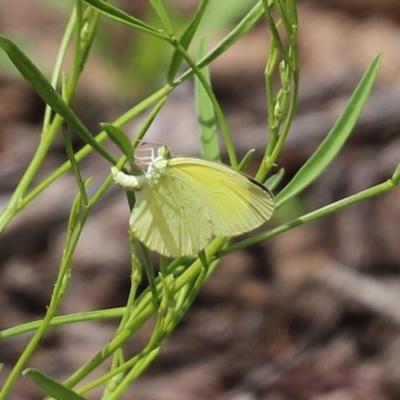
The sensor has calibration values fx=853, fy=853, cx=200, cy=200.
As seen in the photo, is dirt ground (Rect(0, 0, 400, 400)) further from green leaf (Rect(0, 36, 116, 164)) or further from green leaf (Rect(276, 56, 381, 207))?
green leaf (Rect(0, 36, 116, 164))

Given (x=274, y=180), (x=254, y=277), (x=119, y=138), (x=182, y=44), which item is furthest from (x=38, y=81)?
(x=254, y=277)

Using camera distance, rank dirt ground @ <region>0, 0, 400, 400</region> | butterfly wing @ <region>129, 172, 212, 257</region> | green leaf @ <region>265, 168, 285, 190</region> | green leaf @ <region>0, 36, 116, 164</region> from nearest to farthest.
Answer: green leaf @ <region>0, 36, 116, 164</region>
butterfly wing @ <region>129, 172, 212, 257</region>
green leaf @ <region>265, 168, 285, 190</region>
dirt ground @ <region>0, 0, 400, 400</region>

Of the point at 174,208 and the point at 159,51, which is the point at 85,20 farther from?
the point at 159,51

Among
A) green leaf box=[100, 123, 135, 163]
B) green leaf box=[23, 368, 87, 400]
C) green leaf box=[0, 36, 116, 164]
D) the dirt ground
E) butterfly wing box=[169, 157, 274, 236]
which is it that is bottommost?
the dirt ground

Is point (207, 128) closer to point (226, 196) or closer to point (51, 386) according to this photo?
point (226, 196)

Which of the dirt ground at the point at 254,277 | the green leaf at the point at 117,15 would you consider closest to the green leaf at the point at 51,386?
the green leaf at the point at 117,15

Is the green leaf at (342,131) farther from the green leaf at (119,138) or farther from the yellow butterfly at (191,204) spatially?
the green leaf at (119,138)

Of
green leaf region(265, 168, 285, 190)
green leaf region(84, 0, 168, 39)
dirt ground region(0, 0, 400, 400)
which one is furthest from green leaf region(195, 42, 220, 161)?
dirt ground region(0, 0, 400, 400)
